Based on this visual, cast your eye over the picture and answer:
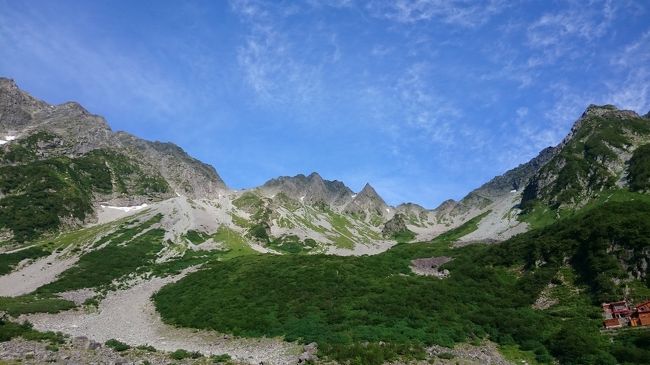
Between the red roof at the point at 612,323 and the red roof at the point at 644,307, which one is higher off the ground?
the red roof at the point at 644,307

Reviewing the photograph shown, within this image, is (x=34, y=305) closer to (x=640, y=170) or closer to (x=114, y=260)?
(x=114, y=260)

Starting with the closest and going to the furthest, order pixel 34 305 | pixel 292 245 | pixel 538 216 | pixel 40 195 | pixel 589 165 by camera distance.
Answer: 1. pixel 34 305
2. pixel 538 216
3. pixel 589 165
4. pixel 40 195
5. pixel 292 245

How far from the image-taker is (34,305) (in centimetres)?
6372

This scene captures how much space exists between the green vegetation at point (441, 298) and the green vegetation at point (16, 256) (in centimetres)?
5472

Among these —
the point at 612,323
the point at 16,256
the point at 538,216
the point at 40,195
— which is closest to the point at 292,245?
the point at 538,216

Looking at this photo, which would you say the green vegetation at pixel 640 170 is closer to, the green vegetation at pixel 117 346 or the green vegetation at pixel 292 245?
the green vegetation at pixel 292 245

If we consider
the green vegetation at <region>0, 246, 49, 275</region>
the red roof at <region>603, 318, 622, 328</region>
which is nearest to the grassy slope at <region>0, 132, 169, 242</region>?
the green vegetation at <region>0, 246, 49, 275</region>

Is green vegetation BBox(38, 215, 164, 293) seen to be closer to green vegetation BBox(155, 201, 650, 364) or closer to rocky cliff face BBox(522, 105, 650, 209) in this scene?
green vegetation BBox(155, 201, 650, 364)

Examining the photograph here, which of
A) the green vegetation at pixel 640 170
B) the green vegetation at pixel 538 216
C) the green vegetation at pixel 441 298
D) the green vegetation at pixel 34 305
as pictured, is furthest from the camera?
the green vegetation at pixel 538 216

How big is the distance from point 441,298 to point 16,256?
351 feet

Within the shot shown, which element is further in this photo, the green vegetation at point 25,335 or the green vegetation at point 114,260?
the green vegetation at point 114,260

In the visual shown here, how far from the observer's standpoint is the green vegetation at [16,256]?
104m

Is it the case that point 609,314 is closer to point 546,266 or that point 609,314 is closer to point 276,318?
point 546,266

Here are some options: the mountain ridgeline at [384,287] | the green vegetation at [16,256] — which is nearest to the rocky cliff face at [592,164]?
the mountain ridgeline at [384,287]
